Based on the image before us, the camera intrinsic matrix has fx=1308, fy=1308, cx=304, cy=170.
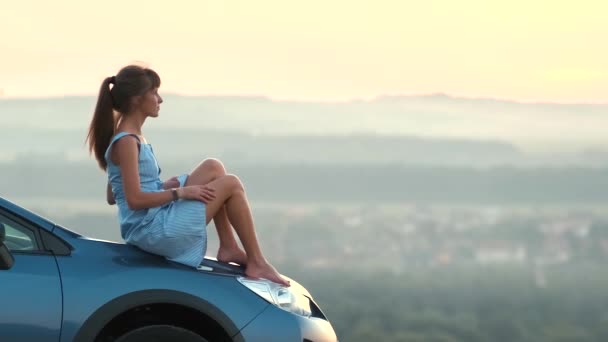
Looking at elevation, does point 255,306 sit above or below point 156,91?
below

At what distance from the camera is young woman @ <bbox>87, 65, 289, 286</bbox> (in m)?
6.52

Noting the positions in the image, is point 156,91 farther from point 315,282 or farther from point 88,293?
point 315,282

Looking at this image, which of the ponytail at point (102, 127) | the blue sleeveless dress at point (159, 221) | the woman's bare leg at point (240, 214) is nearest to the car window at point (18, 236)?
the blue sleeveless dress at point (159, 221)

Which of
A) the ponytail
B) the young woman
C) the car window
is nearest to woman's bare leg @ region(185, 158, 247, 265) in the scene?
the young woman

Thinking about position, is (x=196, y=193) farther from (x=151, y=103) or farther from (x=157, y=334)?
(x=157, y=334)

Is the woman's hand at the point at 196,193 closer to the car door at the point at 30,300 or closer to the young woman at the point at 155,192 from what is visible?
the young woman at the point at 155,192

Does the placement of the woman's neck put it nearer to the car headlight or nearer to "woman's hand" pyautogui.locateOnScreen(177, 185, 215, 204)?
"woman's hand" pyautogui.locateOnScreen(177, 185, 215, 204)

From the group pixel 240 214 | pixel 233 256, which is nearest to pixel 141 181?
pixel 240 214

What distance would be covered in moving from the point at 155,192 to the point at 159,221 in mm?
157

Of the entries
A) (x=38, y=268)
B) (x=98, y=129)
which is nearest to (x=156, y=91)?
(x=98, y=129)

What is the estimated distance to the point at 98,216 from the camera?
100500mm

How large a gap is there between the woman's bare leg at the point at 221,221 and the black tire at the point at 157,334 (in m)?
0.85

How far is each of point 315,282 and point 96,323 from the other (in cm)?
10552

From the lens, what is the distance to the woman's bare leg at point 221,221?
6.80m
